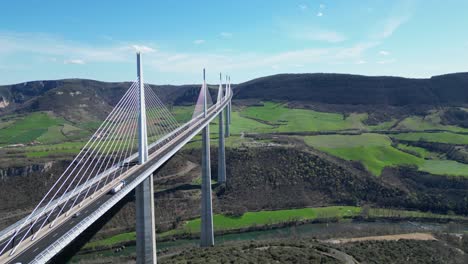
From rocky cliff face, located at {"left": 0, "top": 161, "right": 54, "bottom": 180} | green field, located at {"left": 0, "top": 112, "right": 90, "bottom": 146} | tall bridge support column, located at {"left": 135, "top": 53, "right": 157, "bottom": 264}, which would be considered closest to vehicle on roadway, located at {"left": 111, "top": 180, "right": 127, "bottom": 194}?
tall bridge support column, located at {"left": 135, "top": 53, "right": 157, "bottom": 264}

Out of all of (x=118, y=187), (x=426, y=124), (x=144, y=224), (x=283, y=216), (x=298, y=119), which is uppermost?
(x=118, y=187)

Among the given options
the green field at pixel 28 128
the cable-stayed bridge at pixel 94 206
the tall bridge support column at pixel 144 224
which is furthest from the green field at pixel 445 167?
the green field at pixel 28 128

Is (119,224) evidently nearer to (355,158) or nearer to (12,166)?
(12,166)

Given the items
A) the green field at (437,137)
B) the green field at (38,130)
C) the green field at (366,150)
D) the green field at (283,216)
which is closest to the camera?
the green field at (283,216)

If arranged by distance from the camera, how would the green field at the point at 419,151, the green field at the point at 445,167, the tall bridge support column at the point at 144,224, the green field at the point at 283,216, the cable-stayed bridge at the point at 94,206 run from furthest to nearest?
the green field at the point at 419,151 < the green field at the point at 445,167 < the green field at the point at 283,216 < the tall bridge support column at the point at 144,224 < the cable-stayed bridge at the point at 94,206

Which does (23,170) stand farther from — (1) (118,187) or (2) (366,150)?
(2) (366,150)

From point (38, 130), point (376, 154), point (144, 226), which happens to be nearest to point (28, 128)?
point (38, 130)

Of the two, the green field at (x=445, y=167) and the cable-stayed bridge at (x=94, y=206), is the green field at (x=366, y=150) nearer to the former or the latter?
the green field at (x=445, y=167)
